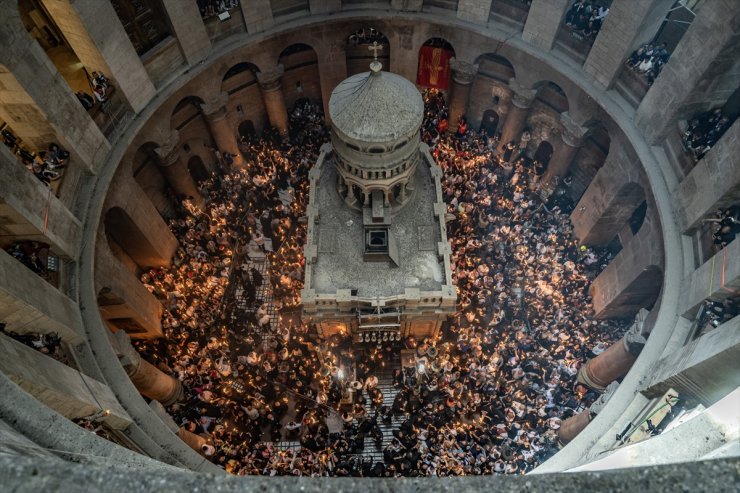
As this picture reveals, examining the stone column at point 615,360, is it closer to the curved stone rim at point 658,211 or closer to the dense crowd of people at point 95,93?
the curved stone rim at point 658,211

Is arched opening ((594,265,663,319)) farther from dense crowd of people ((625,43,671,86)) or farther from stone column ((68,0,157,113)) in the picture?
stone column ((68,0,157,113))

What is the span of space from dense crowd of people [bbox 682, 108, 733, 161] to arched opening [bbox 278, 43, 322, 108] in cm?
1893

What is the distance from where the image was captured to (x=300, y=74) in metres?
30.1

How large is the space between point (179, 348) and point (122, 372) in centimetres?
602

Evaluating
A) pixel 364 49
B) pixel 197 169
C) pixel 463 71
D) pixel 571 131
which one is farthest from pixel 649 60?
pixel 197 169

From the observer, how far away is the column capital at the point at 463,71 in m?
28.0

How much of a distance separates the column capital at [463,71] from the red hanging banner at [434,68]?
510 millimetres

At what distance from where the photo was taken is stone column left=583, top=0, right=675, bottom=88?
20.2m

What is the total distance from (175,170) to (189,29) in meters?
7.14

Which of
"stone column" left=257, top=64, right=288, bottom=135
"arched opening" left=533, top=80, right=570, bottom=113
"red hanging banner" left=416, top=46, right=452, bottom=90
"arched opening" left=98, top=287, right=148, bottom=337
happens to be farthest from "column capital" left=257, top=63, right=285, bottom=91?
"arched opening" left=98, top=287, right=148, bottom=337

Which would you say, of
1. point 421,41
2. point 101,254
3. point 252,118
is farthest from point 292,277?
point 421,41

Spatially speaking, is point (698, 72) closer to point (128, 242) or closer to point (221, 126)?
point (221, 126)

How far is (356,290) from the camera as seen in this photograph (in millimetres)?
21672

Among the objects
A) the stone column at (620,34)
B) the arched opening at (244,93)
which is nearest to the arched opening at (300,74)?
the arched opening at (244,93)
